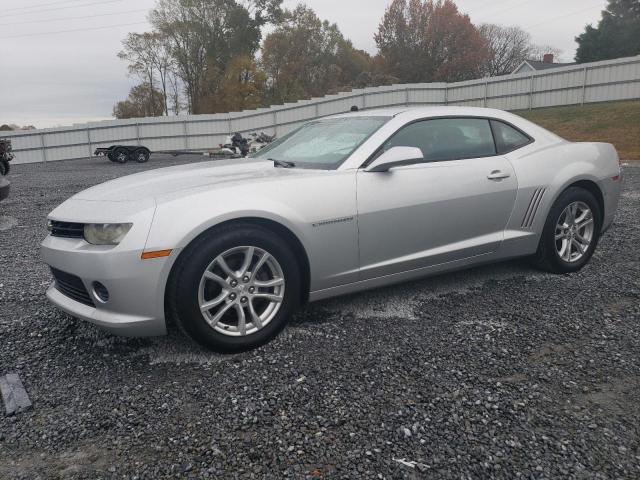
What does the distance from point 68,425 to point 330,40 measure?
174 feet

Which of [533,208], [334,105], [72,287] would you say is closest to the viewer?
[72,287]

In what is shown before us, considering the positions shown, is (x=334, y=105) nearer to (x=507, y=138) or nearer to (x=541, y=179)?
(x=507, y=138)

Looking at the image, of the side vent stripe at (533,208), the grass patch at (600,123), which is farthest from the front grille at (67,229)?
the grass patch at (600,123)

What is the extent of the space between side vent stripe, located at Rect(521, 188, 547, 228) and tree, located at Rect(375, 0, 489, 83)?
41.9 metres

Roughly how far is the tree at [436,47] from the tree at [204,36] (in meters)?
14.1

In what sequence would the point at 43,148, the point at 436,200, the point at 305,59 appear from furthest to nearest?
the point at 305,59, the point at 43,148, the point at 436,200

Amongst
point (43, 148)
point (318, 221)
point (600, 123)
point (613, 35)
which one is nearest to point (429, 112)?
point (318, 221)

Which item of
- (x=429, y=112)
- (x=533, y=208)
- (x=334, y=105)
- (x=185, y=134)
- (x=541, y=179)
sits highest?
(x=334, y=105)

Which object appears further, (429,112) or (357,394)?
(429,112)

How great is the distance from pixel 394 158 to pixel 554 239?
1831 millimetres

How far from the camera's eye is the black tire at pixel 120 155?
64.3 ft

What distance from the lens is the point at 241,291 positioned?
2838 mm

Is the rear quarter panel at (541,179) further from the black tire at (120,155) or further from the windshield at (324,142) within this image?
the black tire at (120,155)

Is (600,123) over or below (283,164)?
over
